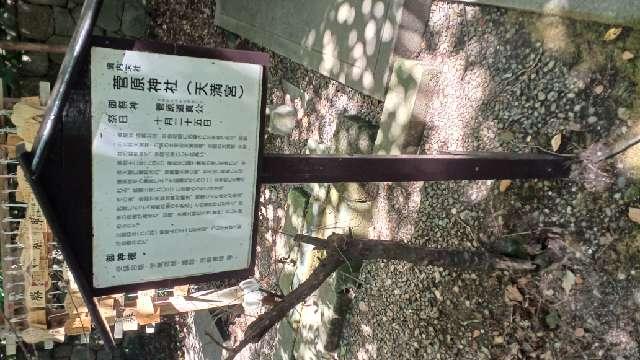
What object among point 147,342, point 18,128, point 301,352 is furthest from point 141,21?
point 301,352

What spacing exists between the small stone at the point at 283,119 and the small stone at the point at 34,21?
13.5ft

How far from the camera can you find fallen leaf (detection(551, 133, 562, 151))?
2693 millimetres

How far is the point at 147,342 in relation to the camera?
26.7 feet

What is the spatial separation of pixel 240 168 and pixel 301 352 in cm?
325

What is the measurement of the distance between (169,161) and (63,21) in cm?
648

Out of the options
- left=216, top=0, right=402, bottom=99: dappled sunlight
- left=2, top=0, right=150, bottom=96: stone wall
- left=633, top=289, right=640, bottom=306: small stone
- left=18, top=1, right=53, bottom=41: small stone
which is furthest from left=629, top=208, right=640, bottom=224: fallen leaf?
left=18, top=1, right=53, bottom=41: small stone

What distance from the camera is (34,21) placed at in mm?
6902

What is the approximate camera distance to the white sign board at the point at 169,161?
1694mm

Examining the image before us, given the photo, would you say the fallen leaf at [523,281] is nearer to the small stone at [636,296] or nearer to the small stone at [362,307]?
the small stone at [636,296]

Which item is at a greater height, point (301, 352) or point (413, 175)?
point (413, 175)

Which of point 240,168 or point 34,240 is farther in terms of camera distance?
point 34,240

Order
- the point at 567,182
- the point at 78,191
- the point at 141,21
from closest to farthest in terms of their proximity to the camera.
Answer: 1. the point at 78,191
2. the point at 567,182
3. the point at 141,21

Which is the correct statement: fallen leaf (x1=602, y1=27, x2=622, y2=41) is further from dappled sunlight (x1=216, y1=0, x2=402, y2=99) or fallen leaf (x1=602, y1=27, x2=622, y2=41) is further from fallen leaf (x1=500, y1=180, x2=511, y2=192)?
dappled sunlight (x1=216, y1=0, x2=402, y2=99)

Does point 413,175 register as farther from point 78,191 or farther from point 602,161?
point 78,191
